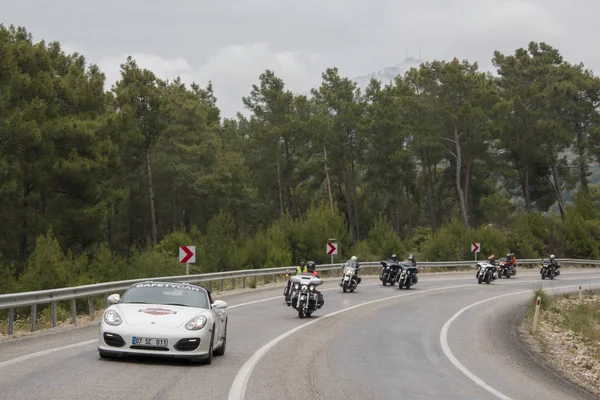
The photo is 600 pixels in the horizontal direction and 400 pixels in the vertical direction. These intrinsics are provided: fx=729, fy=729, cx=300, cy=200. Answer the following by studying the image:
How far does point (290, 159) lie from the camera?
3029 inches

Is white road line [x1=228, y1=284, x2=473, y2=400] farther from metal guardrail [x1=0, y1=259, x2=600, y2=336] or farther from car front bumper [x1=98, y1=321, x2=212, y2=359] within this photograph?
metal guardrail [x1=0, y1=259, x2=600, y2=336]

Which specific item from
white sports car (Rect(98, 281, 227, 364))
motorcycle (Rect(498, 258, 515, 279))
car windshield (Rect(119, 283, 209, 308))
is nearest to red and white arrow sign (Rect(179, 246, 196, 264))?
car windshield (Rect(119, 283, 209, 308))

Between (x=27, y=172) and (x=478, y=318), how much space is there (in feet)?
87.6

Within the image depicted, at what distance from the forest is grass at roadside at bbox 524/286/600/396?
1602cm

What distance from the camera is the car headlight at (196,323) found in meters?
10.8

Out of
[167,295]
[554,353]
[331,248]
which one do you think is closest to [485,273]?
[331,248]

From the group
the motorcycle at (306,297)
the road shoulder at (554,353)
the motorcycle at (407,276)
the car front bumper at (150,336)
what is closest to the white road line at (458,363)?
the road shoulder at (554,353)

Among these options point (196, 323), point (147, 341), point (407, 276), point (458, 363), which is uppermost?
point (196, 323)

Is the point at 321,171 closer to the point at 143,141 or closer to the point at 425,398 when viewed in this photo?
the point at 143,141

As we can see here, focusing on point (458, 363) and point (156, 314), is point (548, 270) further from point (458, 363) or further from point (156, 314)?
point (156, 314)

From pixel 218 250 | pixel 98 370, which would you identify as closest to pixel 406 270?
pixel 218 250

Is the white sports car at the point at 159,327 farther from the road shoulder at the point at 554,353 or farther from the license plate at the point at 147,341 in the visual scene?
the road shoulder at the point at 554,353

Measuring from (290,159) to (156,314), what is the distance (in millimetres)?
66220

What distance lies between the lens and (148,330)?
10.5 meters
